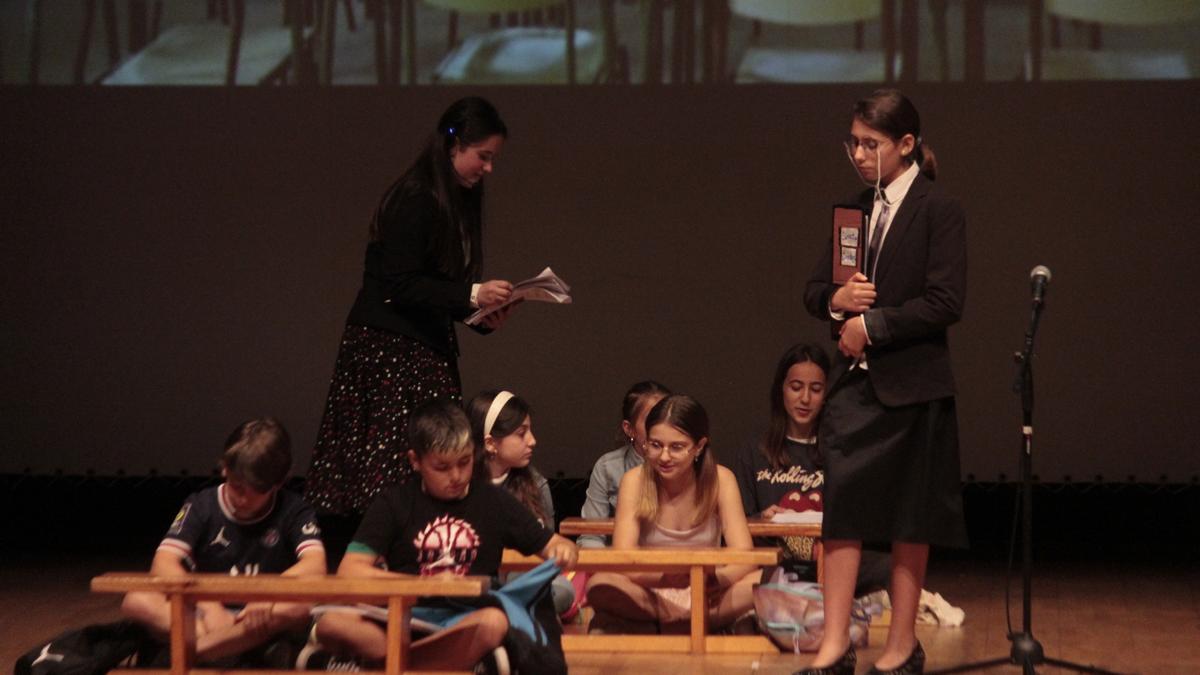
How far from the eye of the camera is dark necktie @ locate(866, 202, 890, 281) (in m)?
3.62

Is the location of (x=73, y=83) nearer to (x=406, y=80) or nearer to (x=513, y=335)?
(x=406, y=80)

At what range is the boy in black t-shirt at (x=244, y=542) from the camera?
3561mm

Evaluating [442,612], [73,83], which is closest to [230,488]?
[442,612]

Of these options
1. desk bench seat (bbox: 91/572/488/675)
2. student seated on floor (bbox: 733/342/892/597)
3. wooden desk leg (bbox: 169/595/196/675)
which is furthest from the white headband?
wooden desk leg (bbox: 169/595/196/675)

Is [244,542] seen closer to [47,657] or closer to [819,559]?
[47,657]

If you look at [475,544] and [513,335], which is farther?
[513,335]

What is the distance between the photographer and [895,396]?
11.5 feet

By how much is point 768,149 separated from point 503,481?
8.21 feet

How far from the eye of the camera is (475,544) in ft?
12.0

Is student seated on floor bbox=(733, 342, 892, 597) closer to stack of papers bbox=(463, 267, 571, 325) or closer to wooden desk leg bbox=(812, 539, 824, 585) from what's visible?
wooden desk leg bbox=(812, 539, 824, 585)

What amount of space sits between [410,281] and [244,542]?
755mm

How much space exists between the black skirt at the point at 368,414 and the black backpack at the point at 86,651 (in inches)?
21.4

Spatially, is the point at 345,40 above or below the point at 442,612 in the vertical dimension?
above

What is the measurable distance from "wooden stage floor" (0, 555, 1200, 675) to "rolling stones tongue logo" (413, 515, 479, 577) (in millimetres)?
564
